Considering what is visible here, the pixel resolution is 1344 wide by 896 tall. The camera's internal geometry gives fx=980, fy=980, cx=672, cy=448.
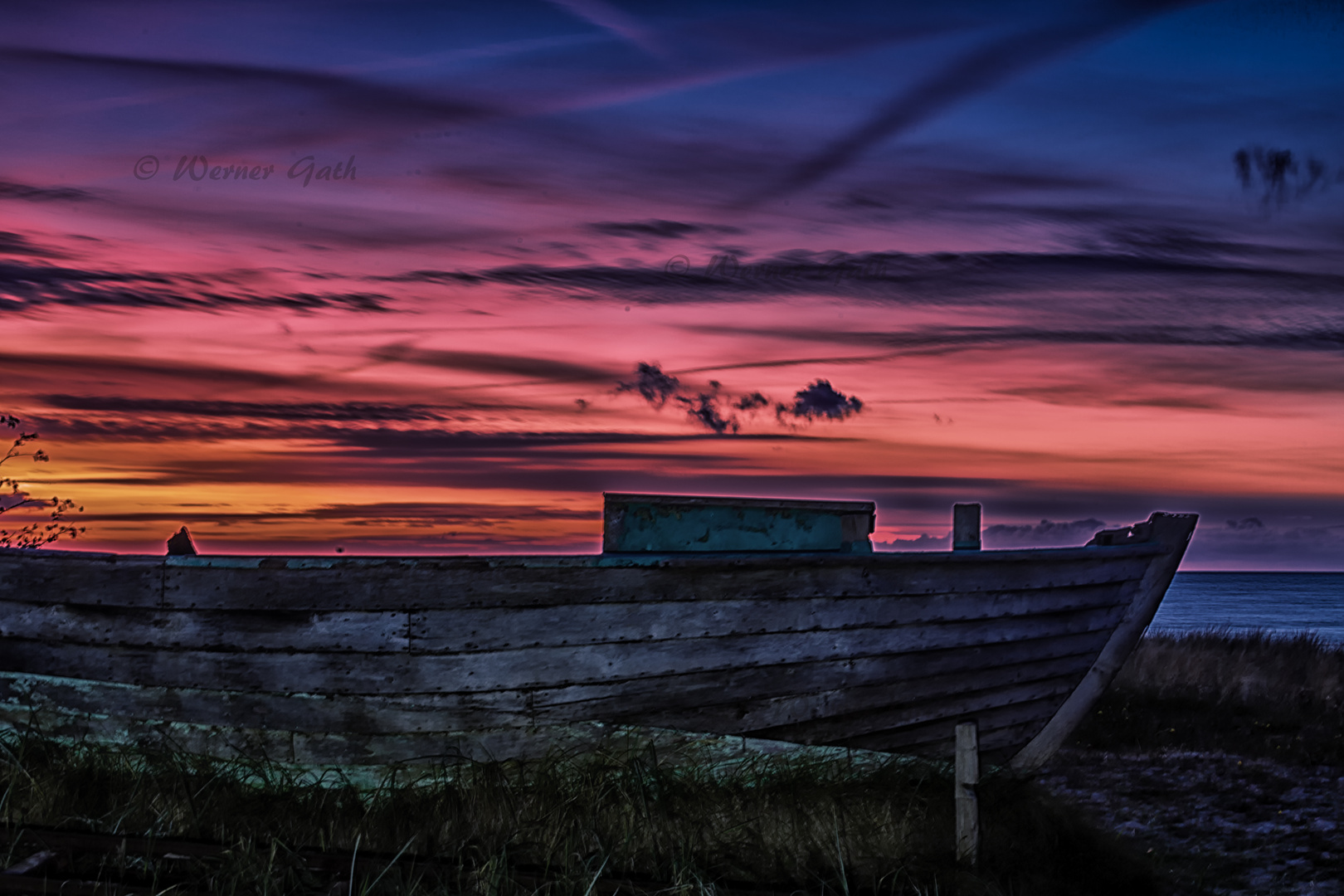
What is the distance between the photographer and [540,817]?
582 centimetres

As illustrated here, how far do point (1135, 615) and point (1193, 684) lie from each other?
5795 mm

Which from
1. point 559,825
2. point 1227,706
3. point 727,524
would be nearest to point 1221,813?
point 1227,706

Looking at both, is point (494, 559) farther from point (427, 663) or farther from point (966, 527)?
point (966, 527)

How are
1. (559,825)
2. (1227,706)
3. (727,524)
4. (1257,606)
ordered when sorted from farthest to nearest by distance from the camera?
1. (1257,606)
2. (1227,706)
3. (727,524)
4. (559,825)

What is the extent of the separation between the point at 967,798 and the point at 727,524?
2830 mm

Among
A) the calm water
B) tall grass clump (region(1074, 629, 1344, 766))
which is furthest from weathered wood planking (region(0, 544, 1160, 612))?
the calm water

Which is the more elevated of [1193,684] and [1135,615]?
[1135,615]

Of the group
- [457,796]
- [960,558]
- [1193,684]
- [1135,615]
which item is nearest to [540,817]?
[457,796]

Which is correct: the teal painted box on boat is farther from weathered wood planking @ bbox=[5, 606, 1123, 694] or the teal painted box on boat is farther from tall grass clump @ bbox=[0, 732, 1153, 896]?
tall grass clump @ bbox=[0, 732, 1153, 896]

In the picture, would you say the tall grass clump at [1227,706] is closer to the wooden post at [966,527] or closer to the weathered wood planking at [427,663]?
the wooden post at [966,527]

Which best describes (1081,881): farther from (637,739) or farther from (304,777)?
(304,777)

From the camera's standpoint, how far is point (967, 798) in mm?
5648

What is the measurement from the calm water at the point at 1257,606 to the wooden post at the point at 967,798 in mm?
40865

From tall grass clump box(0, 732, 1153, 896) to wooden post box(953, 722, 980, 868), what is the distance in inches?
6.0
